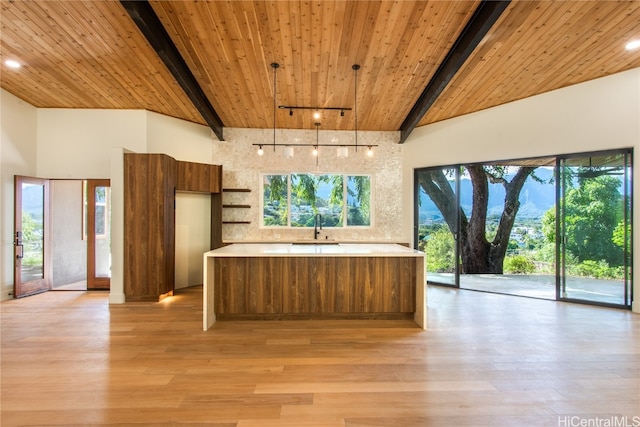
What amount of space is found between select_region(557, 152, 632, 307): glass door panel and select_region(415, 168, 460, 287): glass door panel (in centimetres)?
153

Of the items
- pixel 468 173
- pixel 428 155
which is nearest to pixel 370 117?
pixel 428 155

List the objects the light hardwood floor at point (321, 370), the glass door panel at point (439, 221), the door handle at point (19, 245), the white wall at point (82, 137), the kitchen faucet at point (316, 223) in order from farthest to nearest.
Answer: the kitchen faucet at point (316, 223) → the glass door panel at point (439, 221) → the white wall at point (82, 137) → the door handle at point (19, 245) → the light hardwood floor at point (321, 370)

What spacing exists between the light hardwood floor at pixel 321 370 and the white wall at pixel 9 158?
1408 mm

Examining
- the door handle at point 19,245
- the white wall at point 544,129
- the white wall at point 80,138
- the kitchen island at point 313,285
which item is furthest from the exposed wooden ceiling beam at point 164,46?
the white wall at point 544,129

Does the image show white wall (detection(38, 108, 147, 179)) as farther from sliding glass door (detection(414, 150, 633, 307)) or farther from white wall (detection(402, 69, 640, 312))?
sliding glass door (detection(414, 150, 633, 307))

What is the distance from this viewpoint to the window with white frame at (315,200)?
19.8ft

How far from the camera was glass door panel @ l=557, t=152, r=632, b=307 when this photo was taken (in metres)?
4.02

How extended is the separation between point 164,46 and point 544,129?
5.50 m

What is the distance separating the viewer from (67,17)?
3031 mm

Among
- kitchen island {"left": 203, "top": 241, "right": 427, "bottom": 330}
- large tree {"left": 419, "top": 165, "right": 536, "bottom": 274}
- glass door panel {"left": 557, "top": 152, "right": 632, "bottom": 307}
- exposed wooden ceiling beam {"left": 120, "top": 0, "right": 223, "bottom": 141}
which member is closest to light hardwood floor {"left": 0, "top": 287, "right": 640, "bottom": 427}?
kitchen island {"left": 203, "top": 241, "right": 427, "bottom": 330}

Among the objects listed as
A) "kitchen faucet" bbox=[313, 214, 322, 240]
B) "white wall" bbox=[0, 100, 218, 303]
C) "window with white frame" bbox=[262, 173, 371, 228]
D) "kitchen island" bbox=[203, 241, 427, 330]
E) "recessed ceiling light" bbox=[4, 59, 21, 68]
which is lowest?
"kitchen island" bbox=[203, 241, 427, 330]

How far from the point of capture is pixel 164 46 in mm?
3252

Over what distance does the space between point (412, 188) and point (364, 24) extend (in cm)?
345

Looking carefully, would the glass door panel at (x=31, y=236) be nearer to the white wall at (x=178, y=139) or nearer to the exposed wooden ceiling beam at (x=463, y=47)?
the white wall at (x=178, y=139)
